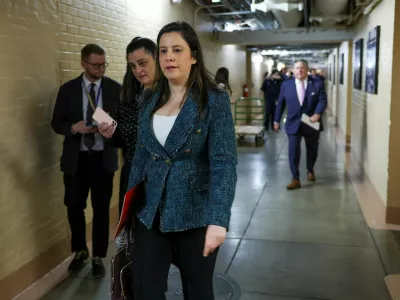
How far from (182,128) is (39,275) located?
2.08 meters

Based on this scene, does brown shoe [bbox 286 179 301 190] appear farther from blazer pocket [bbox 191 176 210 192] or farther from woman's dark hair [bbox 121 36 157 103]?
blazer pocket [bbox 191 176 210 192]

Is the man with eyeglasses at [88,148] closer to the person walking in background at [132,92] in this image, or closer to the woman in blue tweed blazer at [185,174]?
the person walking in background at [132,92]

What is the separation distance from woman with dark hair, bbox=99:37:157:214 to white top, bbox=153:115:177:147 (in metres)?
0.60

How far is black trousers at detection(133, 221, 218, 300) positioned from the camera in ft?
5.81

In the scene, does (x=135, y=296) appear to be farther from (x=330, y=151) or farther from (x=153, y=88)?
(x=330, y=151)

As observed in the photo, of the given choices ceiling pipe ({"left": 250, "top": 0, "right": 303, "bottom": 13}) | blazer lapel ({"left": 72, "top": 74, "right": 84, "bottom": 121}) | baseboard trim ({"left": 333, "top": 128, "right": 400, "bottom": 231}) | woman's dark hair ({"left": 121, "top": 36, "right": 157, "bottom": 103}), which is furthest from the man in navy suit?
woman's dark hair ({"left": 121, "top": 36, "right": 157, "bottom": 103})

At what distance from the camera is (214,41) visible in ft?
31.6

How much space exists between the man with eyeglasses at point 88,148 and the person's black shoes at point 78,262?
2cm

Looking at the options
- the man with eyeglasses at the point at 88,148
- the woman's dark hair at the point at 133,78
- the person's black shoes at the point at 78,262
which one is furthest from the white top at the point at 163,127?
the person's black shoes at the point at 78,262

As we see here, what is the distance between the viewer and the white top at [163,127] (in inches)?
69.5

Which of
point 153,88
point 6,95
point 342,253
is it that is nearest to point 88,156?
point 6,95

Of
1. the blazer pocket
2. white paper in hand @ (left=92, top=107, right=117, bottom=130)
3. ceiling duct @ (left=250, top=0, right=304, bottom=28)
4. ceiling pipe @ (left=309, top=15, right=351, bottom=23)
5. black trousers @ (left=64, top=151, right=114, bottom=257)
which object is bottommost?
black trousers @ (left=64, top=151, right=114, bottom=257)

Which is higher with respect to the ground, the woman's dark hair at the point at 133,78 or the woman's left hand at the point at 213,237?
the woman's dark hair at the point at 133,78

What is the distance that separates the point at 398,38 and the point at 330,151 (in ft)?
14.8
